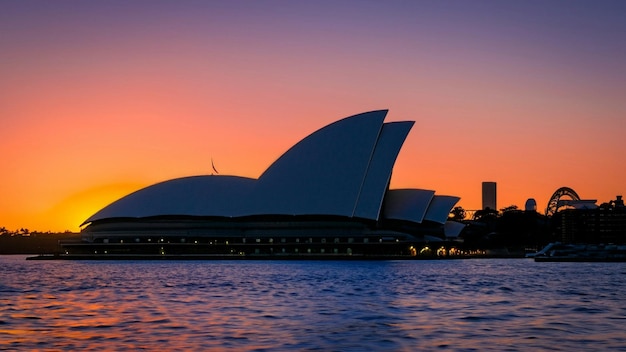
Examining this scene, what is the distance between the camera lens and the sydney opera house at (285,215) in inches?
5015

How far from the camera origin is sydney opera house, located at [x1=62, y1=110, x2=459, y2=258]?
12738cm

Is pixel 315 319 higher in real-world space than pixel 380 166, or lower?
lower

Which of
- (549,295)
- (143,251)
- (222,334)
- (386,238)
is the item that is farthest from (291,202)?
(222,334)

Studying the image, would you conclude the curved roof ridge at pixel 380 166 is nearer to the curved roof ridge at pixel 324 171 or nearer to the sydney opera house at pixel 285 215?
the sydney opera house at pixel 285 215

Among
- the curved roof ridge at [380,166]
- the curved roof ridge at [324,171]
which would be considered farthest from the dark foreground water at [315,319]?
the curved roof ridge at [324,171]

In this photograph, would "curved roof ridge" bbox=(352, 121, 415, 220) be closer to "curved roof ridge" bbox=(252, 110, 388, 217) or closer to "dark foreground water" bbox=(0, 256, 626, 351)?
"curved roof ridge" bbox=(252, 110, 388, 217)

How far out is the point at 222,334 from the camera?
89.2 ft

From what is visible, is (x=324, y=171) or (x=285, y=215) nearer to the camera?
(x=324, y=171)

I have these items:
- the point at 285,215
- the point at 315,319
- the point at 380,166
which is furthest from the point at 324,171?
the point at 315,319

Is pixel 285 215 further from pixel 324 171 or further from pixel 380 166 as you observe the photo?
pixel 380 166

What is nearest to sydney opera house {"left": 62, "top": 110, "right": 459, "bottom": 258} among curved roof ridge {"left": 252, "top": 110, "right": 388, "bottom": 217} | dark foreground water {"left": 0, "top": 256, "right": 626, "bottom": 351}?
curved roof ridge {"left": 252, "top": 110, "right": 388, "bottom": 217}

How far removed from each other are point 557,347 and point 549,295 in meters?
24.0

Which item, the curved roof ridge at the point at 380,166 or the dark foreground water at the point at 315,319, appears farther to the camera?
the curved roof ridge at the point at 380,166

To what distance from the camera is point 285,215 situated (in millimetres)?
137500
